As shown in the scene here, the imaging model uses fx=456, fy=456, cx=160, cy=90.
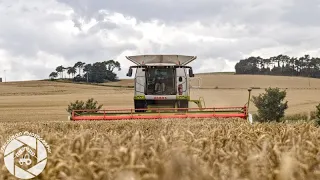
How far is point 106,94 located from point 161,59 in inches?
2020

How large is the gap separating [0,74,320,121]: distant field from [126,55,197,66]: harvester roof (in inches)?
670

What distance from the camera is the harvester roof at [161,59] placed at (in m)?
18.3

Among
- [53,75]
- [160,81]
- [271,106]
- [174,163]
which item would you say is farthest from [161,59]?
[53,75]

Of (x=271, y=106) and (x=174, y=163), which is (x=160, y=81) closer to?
(x=174, y=163)

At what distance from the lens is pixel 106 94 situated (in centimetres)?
6912

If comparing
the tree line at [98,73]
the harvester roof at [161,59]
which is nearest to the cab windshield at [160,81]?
the harvester roof at [161,59]

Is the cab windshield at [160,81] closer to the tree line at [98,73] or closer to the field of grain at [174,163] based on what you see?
the field of grain at [174,163]

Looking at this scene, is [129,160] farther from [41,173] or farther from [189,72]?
[189,72]

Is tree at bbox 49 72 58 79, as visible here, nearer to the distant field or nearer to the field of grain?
the distant field

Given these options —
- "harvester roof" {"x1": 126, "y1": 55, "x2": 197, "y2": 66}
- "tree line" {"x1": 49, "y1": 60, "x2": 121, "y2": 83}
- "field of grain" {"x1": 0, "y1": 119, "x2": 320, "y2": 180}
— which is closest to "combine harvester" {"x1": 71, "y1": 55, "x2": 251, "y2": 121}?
"harvester roof" {"x1": 126, "y1": 55, "x2": 197, "y2": 66}

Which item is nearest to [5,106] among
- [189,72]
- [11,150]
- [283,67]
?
[189,72]

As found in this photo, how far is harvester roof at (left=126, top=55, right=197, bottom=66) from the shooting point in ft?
60.0

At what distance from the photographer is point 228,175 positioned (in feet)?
7.50

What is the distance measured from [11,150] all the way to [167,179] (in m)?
1.94
